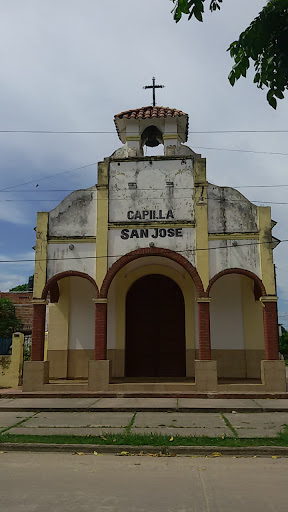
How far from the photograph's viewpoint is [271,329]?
13.2 m

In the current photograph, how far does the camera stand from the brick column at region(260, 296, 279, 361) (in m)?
13.1

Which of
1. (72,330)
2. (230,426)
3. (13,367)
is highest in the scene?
(72,330)

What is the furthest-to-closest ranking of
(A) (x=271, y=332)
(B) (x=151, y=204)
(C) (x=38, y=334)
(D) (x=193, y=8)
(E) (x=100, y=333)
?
1. (B) (x=151, y=204)
2. (C) (x=38, y=334)
3. (E) (x=100, y=333)
4. (A) (x=271, y=332)
5. (D) (x=193, y=8)

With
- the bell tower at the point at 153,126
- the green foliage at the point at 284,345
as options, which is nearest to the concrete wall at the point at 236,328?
the bell tower at the point at 153,126

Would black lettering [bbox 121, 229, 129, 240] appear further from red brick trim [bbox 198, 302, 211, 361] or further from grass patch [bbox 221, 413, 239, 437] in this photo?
grass patch [bbox 221, 413, 239, 437]

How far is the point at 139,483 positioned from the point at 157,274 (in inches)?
423

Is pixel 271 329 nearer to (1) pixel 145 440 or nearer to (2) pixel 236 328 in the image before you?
(2) pixel 236 328

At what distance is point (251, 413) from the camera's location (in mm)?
10820

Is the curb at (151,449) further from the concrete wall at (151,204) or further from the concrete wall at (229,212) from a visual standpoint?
the concrete wall at (229,212)

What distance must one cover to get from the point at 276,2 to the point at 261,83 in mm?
595

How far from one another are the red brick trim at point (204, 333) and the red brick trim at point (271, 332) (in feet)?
5.56

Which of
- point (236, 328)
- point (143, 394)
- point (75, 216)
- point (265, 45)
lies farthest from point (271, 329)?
point (265, 45)

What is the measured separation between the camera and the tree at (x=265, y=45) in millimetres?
3438

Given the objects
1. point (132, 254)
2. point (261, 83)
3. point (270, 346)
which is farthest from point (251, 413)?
point (261, 83)
